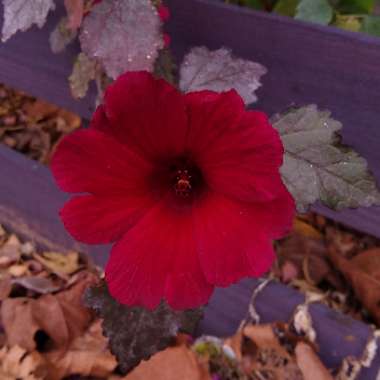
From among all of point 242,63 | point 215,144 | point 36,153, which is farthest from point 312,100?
point 36,153

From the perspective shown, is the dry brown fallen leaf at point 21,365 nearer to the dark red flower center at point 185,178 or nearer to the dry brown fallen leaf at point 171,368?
the dry brown fallen leaf at point 171,368

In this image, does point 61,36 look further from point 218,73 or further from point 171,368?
point 171,368

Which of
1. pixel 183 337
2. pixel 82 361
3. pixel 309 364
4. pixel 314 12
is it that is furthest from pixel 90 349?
pixel 314 12

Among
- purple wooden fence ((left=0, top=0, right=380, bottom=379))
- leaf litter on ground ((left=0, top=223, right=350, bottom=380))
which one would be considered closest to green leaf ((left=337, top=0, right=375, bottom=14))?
purple wooden fence ((left=0, top=0, right=380, bottom=379))

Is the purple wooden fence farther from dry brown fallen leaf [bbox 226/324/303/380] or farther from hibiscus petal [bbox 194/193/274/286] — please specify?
hibiscus petal [bbox 194/193/274/286]

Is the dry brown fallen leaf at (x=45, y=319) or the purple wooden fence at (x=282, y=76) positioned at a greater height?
the purple wooden fence at (x=282, y=76)

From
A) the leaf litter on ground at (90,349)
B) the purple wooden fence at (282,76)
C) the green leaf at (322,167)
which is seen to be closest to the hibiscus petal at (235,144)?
the green leaf at (322,167)

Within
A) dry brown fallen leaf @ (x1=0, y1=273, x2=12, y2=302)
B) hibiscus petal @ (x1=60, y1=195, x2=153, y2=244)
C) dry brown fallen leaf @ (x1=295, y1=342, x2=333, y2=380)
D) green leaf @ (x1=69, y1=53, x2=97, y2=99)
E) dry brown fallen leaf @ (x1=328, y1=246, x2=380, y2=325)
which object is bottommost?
dry brown fallen leaf @ (x1=0, y1=273, x2=12, y2=302)
